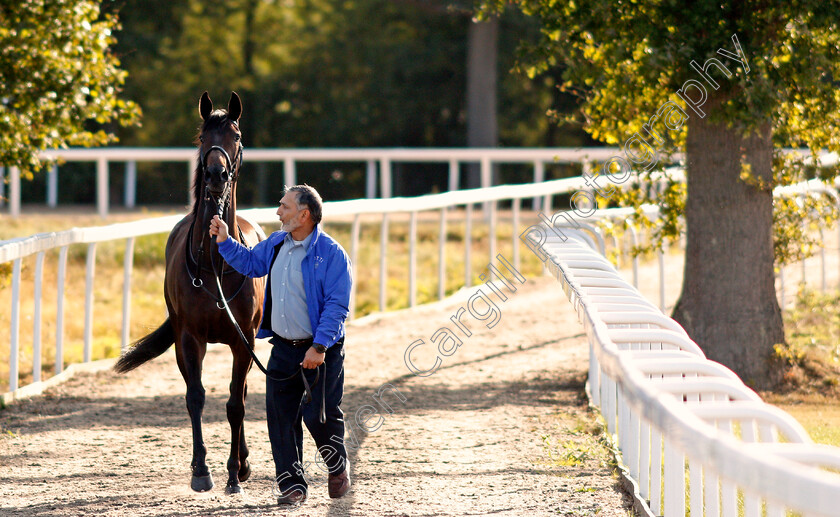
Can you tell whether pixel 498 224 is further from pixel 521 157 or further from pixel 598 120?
pixel 598 120

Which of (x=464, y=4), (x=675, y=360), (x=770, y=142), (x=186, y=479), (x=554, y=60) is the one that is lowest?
(x=186, y=479)

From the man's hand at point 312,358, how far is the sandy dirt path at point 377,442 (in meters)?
0.66

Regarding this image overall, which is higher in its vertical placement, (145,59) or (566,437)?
(145,59)

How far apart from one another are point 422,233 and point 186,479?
9945mm

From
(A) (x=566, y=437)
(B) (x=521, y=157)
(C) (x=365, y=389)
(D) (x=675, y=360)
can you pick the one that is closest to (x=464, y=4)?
(B) (x=521, y=157)

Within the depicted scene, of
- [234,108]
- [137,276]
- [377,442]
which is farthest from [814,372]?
[137,276]

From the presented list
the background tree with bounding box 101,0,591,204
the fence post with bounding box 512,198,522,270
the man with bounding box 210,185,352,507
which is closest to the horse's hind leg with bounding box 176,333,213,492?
the man with bounding box 210,185,352,507

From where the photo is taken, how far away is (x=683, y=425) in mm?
2447

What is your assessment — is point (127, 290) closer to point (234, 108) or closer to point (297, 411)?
point (234, 108)

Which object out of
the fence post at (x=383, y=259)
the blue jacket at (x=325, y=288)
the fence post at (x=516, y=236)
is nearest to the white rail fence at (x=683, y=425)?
the blue jacket at (x=325, y=288)

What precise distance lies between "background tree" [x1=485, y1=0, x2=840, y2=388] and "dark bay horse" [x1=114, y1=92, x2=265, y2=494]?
9.27 feet

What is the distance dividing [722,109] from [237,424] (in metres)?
3.73

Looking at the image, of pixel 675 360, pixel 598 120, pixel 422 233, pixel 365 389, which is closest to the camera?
pixel 675 360

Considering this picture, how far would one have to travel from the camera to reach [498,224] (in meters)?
15.2
